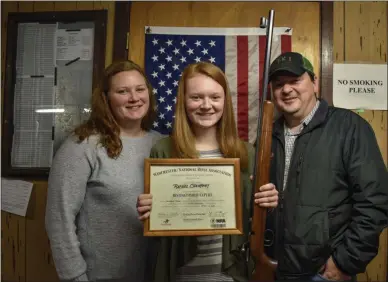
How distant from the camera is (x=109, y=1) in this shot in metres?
1.05

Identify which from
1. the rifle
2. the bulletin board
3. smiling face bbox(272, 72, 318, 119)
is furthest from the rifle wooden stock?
the bulletin board

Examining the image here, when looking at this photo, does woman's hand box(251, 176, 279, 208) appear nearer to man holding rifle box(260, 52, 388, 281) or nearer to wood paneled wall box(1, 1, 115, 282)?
man holding rifle box(260, 52, 388, 281)

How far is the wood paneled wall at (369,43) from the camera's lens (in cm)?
98

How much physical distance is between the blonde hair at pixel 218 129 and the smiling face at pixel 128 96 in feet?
0.40

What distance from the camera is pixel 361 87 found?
96 centimetres

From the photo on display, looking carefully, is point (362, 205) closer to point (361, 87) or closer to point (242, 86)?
point (361, 87)

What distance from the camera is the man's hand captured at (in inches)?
34.3

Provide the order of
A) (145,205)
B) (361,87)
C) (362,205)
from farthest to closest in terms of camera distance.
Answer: (361,87) < (362,205) < (145,205)

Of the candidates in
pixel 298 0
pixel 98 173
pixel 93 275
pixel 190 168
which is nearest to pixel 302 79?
pixel 298 0

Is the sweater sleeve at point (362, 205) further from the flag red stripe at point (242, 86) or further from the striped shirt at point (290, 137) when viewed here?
the flag red stripe at point (242, 86)

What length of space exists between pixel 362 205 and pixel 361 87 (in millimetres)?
367

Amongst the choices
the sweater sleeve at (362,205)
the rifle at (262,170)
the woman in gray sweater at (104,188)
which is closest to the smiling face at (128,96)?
the woman in gray sweater at (104,188)

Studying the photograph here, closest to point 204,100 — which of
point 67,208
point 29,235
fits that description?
point 67,208

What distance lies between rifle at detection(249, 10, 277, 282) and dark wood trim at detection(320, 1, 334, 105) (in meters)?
0.28
